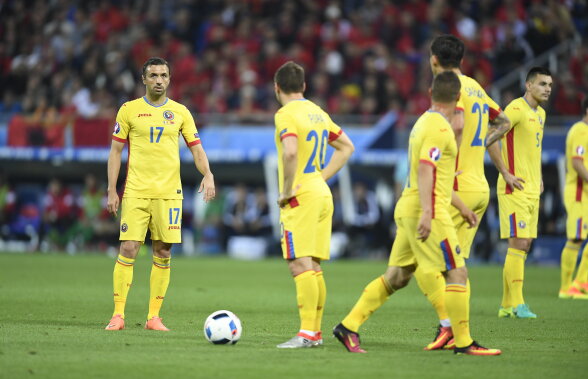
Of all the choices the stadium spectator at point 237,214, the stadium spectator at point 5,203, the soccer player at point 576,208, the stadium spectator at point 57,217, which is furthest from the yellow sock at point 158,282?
the stadium spectator at point 5,203

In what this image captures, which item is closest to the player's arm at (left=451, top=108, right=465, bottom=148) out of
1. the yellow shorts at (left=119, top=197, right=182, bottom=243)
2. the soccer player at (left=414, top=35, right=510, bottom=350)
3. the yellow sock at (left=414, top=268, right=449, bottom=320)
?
the soccer player at (left=414, top=35, right=510, bottom=350)

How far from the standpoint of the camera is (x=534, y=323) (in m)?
10.2

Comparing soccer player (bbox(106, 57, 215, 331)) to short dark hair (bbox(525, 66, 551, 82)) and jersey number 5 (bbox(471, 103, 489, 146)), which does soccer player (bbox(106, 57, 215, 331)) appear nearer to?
jersey number 5 (bbox(471, 103, 489, 146))

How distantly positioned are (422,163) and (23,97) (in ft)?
75.7

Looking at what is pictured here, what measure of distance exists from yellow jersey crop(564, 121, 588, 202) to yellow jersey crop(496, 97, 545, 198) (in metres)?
2.28

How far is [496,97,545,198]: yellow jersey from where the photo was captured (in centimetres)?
1095

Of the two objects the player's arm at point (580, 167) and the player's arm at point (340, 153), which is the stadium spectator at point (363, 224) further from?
the player's arm at point (340, 153)

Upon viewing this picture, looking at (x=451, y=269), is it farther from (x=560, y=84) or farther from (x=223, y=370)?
(x=560, y=84)

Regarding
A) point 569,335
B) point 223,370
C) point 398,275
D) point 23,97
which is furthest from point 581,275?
point 23,97

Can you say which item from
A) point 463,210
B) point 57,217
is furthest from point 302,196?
point 57,217

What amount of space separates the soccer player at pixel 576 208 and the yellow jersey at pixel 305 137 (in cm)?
616

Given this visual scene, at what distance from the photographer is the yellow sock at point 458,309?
24.2 feet

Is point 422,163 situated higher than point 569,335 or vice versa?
point 422,163

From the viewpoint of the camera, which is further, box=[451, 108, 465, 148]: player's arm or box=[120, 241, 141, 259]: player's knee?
box=[120, 241, 141, 259]: player's knee
